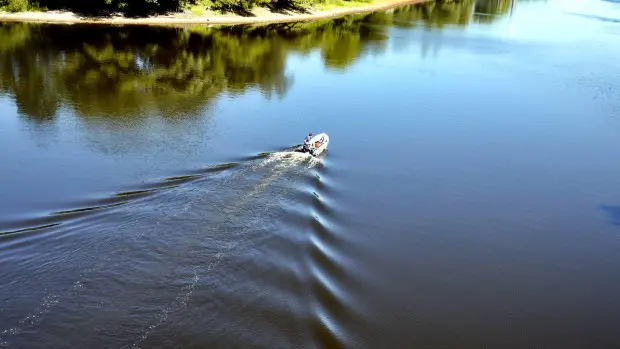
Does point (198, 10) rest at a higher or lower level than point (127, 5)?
lower

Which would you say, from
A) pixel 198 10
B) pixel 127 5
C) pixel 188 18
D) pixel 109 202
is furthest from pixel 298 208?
pixel 198 10

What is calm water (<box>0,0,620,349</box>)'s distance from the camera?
18250 millimetres

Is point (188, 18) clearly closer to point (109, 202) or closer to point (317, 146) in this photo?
point (317, 146)

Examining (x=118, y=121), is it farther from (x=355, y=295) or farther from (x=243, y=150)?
(x=355, y=295)

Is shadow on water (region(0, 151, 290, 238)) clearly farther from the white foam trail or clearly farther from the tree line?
the tree line

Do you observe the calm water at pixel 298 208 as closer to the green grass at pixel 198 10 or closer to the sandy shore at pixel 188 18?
the sandy shore at pixel 188 18

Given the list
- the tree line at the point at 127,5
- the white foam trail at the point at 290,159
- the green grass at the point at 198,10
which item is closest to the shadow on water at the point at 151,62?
the green grass at the point at 198,10

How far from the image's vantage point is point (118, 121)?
3528 centimetres

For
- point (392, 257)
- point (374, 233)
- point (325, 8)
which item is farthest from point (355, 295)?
point (325, 8)

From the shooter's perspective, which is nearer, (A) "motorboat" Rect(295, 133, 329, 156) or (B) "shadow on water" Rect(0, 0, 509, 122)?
(A) "motorboat" Rect(295, 133, 329, 156)

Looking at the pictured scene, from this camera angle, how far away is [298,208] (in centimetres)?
2470

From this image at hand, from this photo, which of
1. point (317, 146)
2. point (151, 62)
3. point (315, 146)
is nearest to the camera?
point (315, 146)

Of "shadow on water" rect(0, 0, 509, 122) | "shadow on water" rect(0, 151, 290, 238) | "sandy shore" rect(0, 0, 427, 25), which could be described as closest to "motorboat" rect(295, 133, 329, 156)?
"shadow on water" rect(0, 151, 290, 238)

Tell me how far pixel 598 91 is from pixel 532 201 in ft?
95.5
